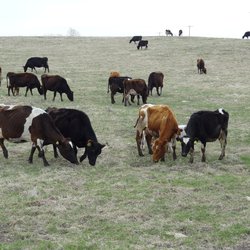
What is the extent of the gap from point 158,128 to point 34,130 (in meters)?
3.33

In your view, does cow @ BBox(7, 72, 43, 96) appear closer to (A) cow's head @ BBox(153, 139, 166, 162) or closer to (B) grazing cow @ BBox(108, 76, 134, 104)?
(B) grazing cow @ BBox(108, 76, 134, 104)

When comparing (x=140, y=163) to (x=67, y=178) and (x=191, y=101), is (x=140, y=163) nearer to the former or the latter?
(x=67, y=178)

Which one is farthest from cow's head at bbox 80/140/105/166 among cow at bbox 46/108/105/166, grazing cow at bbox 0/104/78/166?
grazing cow at bbox 0/104/78/166

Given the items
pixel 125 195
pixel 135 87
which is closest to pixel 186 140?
pixel 125 195

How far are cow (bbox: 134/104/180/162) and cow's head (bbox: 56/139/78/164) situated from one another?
2094 millimetres

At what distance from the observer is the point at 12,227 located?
26.3 feet

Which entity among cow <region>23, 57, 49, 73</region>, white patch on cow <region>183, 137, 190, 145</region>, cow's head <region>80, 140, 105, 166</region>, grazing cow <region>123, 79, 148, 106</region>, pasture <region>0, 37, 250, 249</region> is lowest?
pasture <region>0, 37, 250, 249</region>

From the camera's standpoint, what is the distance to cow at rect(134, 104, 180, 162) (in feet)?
40.6

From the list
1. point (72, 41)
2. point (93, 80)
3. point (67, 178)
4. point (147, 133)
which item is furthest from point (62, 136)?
point (72, 41)

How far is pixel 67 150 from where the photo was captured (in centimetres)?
1219

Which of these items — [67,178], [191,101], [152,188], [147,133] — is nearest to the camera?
[152,188]

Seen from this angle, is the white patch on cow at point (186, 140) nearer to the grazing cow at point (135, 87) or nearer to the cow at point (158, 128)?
the cow at point (158, 128)

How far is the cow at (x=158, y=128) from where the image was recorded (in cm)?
1238

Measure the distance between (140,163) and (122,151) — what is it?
135 cm
